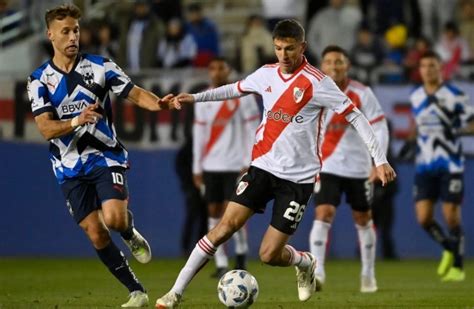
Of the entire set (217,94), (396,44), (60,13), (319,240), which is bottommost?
(319,240)

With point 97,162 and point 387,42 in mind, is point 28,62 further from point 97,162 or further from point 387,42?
point 97,162

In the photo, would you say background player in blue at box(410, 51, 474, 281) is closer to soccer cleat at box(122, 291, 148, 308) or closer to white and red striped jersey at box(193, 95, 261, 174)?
white and red striped jersey at box(193, 95, 261, 174)

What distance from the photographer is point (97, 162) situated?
37.9 ft

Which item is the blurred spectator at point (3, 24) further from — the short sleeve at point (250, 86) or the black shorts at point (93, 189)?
the short sleeve at point (250, 86)

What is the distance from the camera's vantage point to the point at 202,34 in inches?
869

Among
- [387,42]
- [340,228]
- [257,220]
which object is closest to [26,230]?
[257,220]

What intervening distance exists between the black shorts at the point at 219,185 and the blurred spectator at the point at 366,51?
16.4ft

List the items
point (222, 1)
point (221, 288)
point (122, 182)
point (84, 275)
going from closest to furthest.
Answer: point (221, 288)
point (122, 182)
point (84, 275)
point (222, 1)

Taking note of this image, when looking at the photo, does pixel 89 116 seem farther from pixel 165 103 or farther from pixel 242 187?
pixel 242 187

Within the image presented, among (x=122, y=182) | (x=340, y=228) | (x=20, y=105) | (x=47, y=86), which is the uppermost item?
(x=47, y=86)

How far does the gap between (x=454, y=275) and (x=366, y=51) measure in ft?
20.1

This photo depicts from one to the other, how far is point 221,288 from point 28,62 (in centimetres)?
1214

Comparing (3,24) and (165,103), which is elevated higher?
(165,103)

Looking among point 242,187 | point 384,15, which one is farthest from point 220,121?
point 384,15
